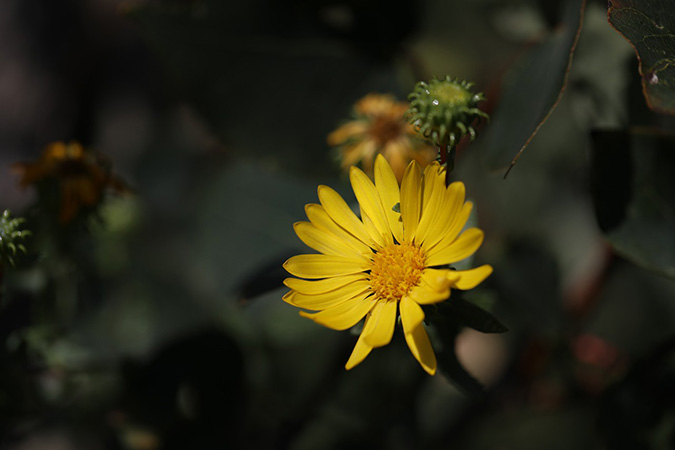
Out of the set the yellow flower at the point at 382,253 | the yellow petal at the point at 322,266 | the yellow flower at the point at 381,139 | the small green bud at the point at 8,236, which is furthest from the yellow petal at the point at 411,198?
the small green bud at the point at 8,236

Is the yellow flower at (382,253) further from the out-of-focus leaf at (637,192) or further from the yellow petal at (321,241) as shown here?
the out-of-focus leaf at (637,192)

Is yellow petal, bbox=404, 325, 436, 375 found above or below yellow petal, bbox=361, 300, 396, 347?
below

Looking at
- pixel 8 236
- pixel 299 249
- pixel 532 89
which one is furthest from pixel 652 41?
pixel 8 236

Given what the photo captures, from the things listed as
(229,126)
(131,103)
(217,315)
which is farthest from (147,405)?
(131,103)

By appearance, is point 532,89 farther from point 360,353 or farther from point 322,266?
point 360,353

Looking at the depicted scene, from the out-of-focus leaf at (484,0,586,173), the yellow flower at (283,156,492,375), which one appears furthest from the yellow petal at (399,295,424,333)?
the out-of-focus leaf at (484,0,586,173)

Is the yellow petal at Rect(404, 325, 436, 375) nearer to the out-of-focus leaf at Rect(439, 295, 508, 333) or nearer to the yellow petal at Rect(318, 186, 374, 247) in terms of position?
the out-of-focus leaf at Rect(439, 295, 508, 333)
